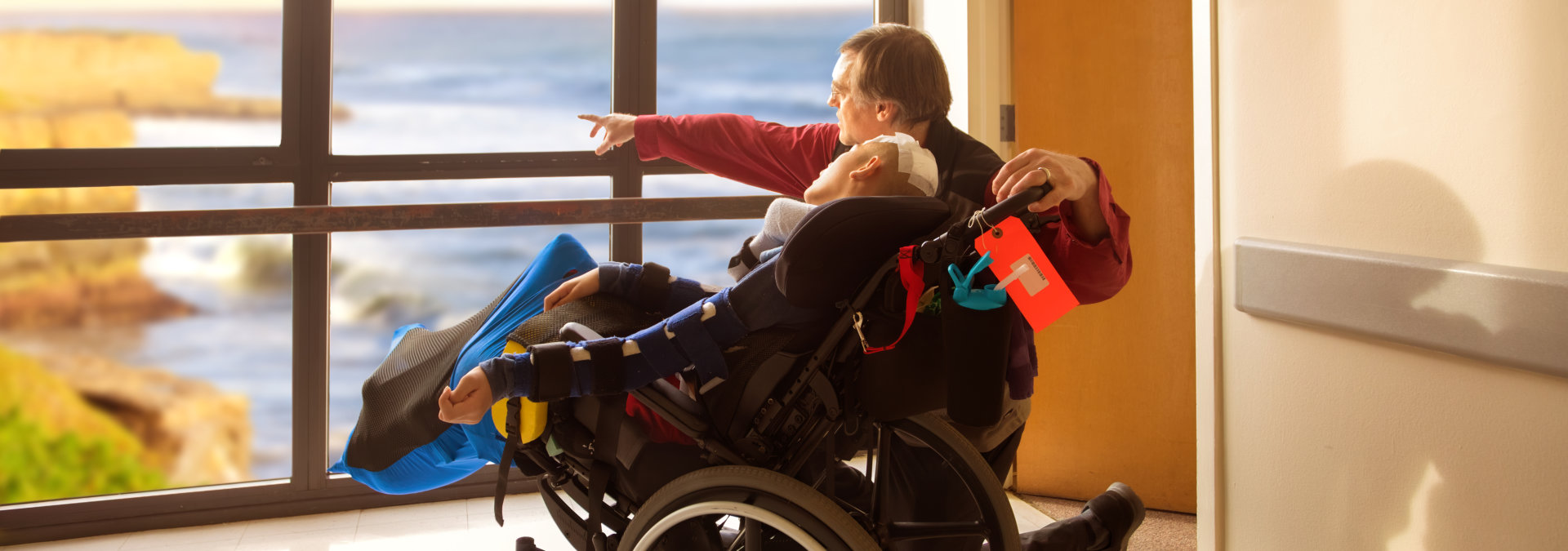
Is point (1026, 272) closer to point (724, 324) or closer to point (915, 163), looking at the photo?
point (915, 163)

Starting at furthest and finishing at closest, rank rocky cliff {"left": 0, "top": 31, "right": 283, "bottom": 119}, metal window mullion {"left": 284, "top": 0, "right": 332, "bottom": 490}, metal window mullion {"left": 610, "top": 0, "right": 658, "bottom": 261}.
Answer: metal window mullion {"left": 610, "top": 0, "right": 658, "bottom": 261}
metal window mullion {"left": 284, "top": 0, "right": 332, "bottom": 490}
rocky cliff {"left": 0, "top": 31, "right": 283, "bottom": 119}

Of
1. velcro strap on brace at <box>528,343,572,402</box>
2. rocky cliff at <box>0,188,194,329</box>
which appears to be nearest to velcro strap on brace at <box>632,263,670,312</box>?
velcro strap on brace at <box>528,343,572,402</box>

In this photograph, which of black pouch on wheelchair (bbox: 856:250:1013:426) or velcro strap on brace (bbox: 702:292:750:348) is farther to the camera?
velcro strap on brace (bbox: 702:292:750:348)

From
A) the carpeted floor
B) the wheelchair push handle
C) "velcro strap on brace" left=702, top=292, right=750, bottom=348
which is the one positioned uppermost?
the wheelchair push handle

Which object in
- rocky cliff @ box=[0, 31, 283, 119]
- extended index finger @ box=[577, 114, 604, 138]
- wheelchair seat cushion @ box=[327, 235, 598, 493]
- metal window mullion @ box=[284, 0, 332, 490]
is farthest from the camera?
metal window mullion @ box=[284, 0, 332, 490]

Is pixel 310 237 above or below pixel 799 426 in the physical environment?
above

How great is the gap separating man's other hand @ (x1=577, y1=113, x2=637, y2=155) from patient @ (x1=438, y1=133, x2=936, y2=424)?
0.67m

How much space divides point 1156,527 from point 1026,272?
1.63 meters

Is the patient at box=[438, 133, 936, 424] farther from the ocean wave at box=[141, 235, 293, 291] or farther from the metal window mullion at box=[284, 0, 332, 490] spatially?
the ocean wave at box=[141, 235, 293, 291]

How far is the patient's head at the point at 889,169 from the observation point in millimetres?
1374

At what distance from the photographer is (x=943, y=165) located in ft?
5.02

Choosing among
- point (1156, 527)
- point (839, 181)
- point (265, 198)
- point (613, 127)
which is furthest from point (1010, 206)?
point (265, 198)

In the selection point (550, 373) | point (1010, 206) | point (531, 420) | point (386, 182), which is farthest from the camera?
point (386, 182)

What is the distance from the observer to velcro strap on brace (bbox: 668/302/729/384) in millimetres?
1296
